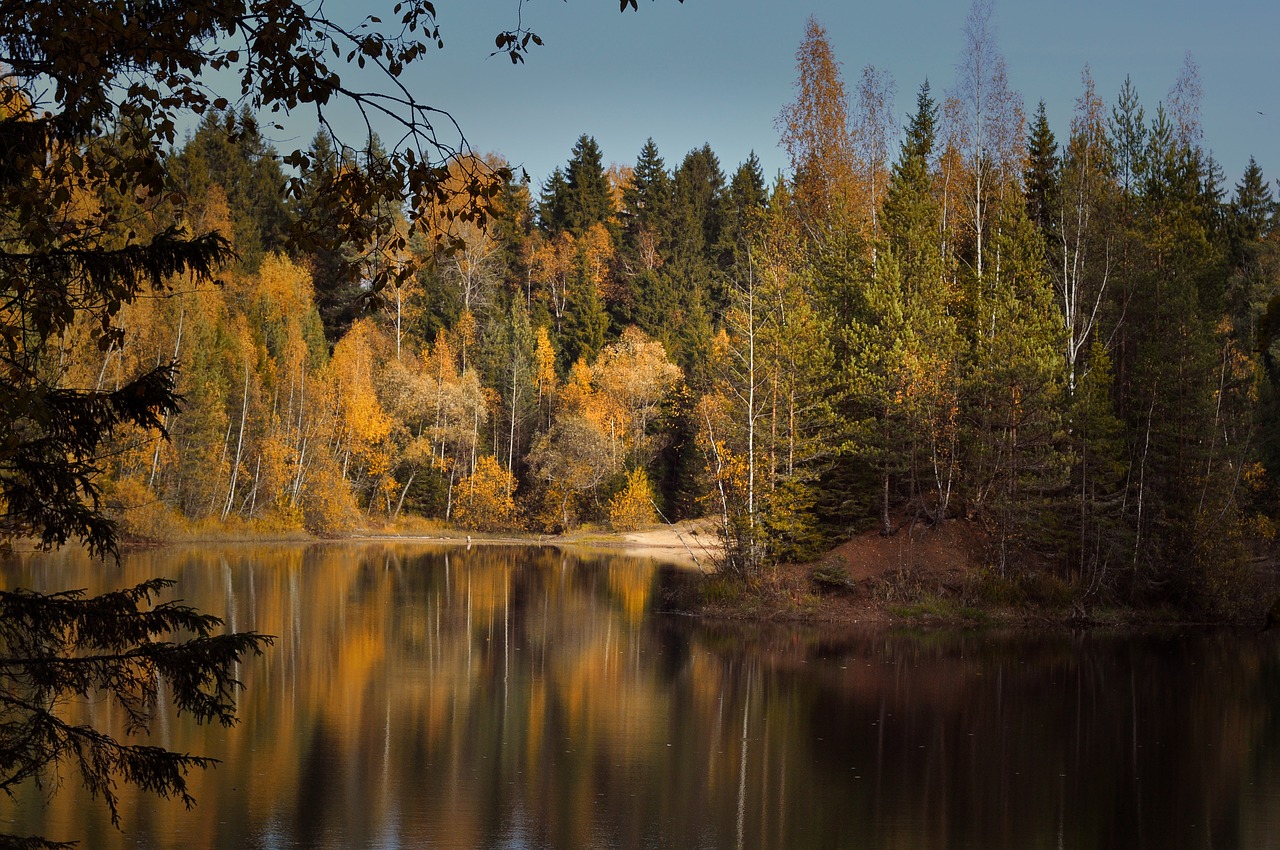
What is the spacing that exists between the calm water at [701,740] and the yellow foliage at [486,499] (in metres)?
28.6

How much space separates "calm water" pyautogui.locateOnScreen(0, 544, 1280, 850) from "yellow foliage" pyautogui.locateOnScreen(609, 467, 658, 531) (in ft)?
88.7

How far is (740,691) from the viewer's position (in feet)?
64.2

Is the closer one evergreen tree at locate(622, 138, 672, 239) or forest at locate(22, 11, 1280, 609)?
forest at locate(22, 11, 1280, 609)

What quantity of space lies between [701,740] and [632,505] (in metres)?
40.2

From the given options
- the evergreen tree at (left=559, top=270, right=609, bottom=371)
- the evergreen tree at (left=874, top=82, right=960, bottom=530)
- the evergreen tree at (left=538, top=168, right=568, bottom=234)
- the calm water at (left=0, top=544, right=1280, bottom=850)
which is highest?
the evergreen tree at (left=538, top=168, right=568, bottom=234)

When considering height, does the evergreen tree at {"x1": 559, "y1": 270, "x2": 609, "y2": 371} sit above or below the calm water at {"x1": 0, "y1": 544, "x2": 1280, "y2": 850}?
above

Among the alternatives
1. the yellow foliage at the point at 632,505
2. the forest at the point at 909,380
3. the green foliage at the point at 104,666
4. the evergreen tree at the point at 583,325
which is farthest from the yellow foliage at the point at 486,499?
the green foliage at the point at 104,666

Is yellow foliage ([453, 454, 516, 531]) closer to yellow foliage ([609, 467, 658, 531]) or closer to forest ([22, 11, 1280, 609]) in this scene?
forest ([22, 11, 1280, 609])

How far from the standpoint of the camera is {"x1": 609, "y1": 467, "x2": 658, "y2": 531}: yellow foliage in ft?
183

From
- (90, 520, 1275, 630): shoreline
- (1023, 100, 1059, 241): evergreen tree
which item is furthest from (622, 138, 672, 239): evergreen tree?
(90, 520, 1275, 630): shoreline

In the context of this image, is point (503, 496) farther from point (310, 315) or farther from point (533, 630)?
point (533, 630)

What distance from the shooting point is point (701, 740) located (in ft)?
52.5

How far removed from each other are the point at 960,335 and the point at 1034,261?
2.49 m

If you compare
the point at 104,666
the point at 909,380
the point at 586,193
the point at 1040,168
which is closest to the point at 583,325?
the point at 586,193
